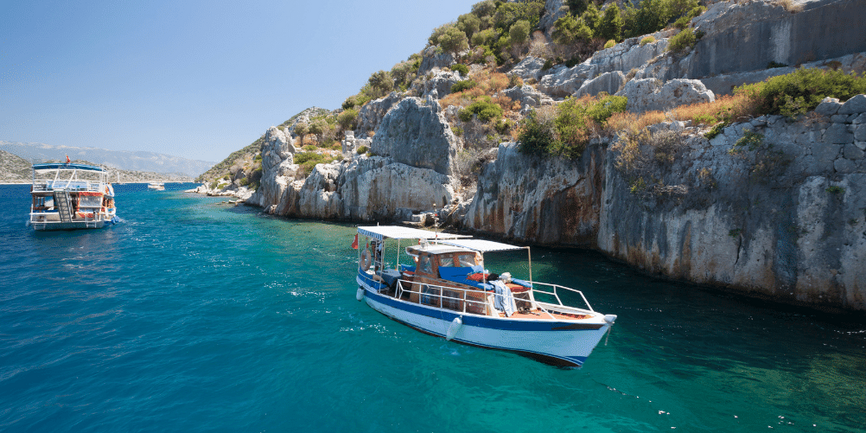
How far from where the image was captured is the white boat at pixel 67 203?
32.2m

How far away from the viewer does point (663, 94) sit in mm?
23422

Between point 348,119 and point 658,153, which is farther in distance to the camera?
point 348,119

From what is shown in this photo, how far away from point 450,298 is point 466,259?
1.82m

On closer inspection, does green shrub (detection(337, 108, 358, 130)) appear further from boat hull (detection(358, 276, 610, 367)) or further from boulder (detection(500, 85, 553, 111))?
boat hull (detection(358, 276, 610, 367))

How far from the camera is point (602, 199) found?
886 inches

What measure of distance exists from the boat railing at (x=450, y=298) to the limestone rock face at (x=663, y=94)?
21.1 metres

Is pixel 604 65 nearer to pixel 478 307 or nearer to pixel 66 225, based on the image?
pixel 478 307

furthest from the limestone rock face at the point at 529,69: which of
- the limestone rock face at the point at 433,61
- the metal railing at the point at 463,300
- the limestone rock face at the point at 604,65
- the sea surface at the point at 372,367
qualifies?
the metal railing at the point at 463,300

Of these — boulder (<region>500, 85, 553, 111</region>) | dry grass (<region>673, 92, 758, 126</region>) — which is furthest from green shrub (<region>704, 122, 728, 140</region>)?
boulder (<region>500, 85, 553, 111</region>)

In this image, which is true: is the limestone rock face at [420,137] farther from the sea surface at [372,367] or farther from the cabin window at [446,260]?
the cabin window at [446,260]

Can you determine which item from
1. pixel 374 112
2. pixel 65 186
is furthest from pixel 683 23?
pixel 65 186

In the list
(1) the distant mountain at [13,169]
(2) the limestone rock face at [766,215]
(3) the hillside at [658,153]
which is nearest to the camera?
(2) the limestone rock face at [766,215]

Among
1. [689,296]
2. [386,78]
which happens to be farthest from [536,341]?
[386,78]

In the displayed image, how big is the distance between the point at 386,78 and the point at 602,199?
58.9 meters
